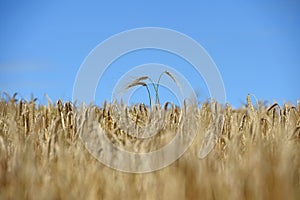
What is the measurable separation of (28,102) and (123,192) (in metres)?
2.52

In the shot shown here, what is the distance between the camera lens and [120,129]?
3.59m

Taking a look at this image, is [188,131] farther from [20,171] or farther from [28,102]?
[28,102]

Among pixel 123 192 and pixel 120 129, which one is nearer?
pixel 123 192

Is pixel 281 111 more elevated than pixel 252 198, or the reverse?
pixel 281 111

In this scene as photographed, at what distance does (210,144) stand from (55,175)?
3.75 ft

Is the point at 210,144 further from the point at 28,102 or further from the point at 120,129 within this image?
the point at 28,102

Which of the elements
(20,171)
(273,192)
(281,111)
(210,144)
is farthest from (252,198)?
(281,111)

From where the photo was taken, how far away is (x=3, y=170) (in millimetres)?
2141

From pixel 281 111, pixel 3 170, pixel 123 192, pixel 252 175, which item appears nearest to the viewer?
pixel 252 175

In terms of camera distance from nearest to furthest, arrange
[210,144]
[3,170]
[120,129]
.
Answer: [3,170] → [210,144] → [120,129]

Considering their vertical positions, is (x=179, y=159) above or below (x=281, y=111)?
below

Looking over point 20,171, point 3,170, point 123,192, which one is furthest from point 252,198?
point 3,170

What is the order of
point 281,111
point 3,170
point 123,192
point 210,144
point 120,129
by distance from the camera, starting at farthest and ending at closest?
1. point 281,111
2. point 120,129
3. point 210,144
4. point 3,170
5. point 123,192

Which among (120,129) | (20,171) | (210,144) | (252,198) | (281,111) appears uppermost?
(281,111)
